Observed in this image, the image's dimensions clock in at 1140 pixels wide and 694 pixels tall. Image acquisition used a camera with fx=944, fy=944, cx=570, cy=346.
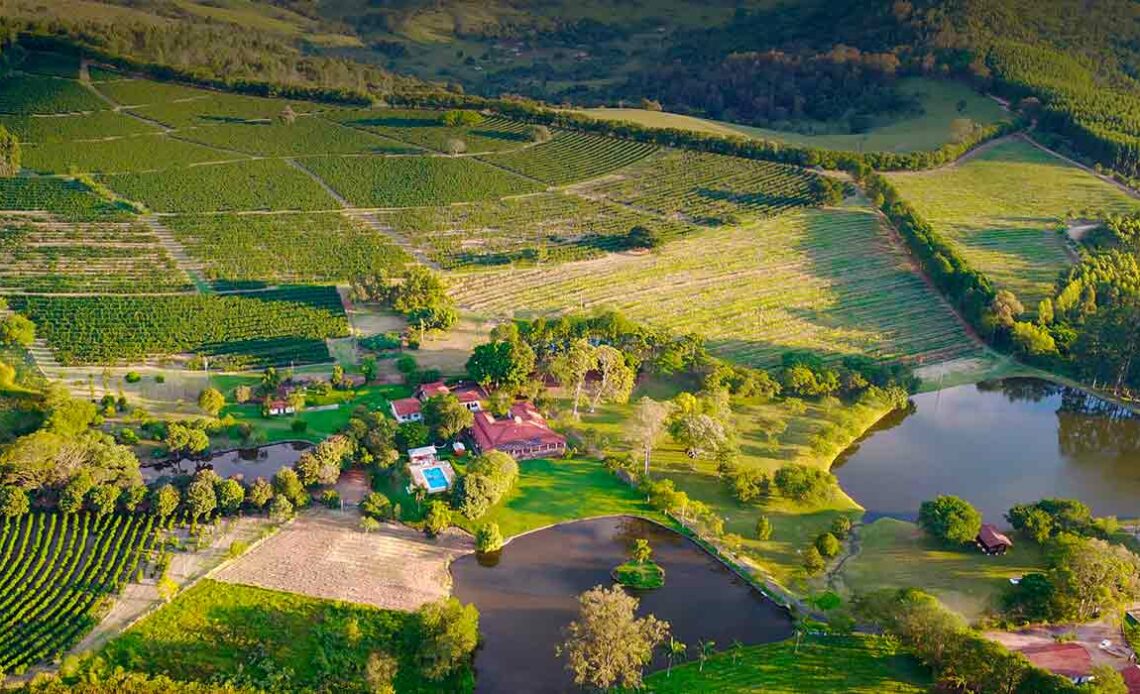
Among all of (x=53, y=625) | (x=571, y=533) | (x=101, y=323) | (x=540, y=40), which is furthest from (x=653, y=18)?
(x=53, y=625)

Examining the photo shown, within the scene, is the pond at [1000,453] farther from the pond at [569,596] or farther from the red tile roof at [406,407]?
the red tile roof at [406,407]

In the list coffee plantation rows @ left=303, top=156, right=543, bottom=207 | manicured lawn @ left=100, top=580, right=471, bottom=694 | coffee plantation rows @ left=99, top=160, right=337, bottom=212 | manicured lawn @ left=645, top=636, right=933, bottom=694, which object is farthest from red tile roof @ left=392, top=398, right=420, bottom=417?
coffee plantation rows @ left=303, top=156, right=543, bottom=207

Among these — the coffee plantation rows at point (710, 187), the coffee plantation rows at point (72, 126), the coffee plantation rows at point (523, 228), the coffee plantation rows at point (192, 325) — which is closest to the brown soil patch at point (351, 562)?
the coffee plantation rows at point (192, 325)

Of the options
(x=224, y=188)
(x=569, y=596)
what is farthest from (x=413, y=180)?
(x=569, y=596)

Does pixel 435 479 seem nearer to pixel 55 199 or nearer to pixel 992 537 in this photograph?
pixel 992 537

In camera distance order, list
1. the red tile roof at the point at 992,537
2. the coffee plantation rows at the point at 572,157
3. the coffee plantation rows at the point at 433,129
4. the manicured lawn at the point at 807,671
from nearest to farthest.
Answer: the manicured lawn at the point at 807,671 → the red tile roof at the point at 992,537 → the coffee plantation rows at the point at 572,157 → the coffee plantation rows at the point at 433,129

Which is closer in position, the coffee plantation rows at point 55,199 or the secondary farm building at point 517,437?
the secondary farm building at point 517,437

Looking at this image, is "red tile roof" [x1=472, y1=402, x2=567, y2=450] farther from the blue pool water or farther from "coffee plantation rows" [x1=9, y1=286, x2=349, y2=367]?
"coffee plantation rows" [x1=9, y1=286, x2=349, y2=367]

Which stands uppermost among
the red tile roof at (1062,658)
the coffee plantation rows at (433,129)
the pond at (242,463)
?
the coffee plantation rows at (433,129)
